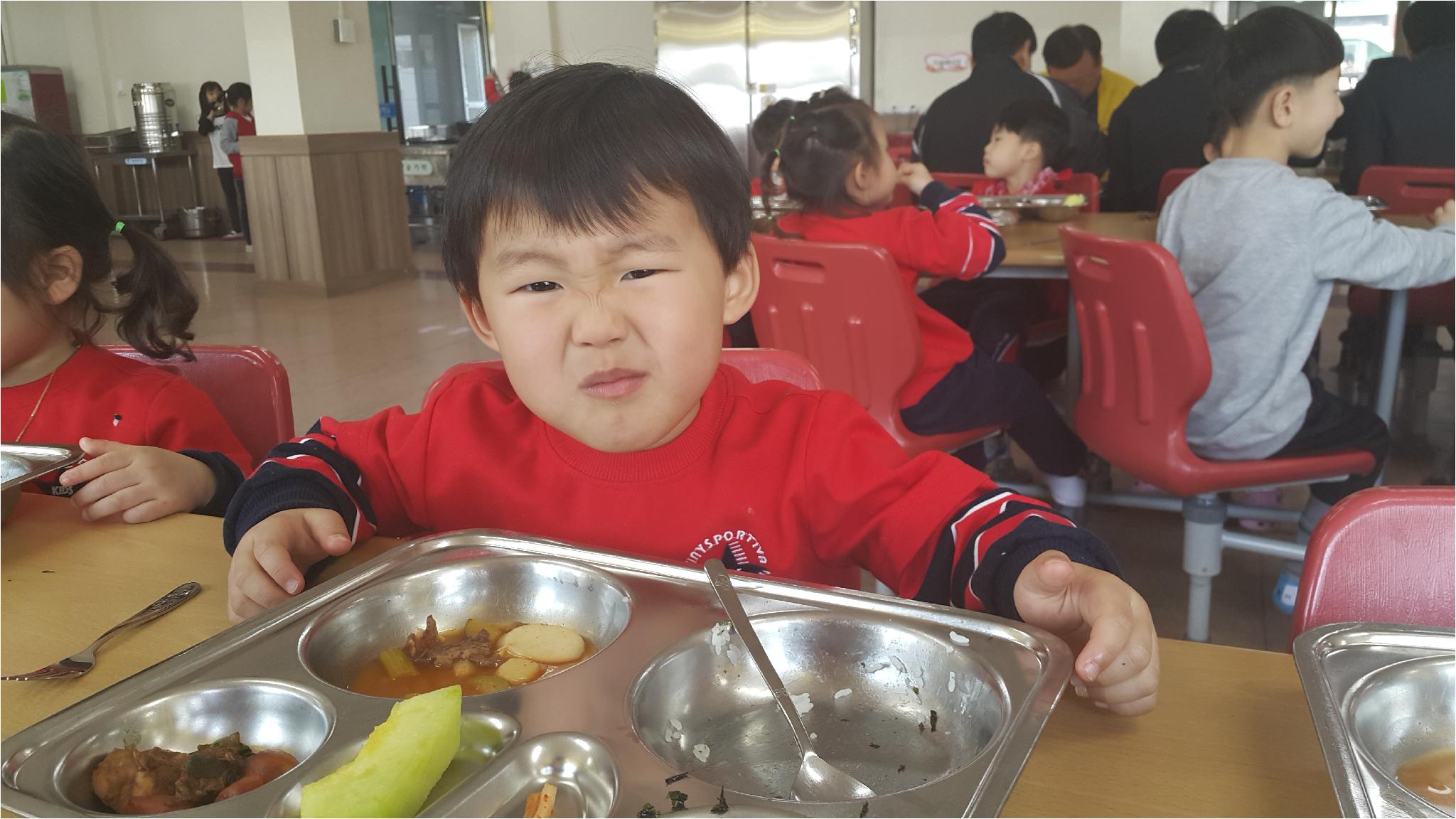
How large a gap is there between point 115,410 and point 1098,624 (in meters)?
1.43

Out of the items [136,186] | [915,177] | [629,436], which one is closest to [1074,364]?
[915,177]

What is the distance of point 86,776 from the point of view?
2.15 feet

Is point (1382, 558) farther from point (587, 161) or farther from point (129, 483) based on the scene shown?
point (129, 483)

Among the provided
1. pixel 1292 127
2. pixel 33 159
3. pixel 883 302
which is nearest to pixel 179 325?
pixel 33 159

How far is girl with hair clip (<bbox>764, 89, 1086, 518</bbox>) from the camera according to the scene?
2523mm

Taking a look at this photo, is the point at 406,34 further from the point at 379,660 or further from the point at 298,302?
the point at 379,660

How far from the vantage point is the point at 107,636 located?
87 centimetres

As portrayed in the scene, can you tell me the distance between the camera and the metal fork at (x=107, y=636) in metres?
0.80

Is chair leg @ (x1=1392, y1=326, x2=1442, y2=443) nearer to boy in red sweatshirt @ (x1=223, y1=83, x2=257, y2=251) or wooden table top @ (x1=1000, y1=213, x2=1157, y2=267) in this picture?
wooden table top @ (x1=1000, y1=213, x2=1157, y2=267)

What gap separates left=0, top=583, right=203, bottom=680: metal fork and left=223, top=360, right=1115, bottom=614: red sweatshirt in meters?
0.08

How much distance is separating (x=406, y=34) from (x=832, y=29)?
4.98 m

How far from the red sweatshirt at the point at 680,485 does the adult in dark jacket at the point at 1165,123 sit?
3837 mm

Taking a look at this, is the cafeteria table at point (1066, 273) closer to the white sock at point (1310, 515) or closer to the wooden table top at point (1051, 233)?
the wooden table top at point (1051, 233)

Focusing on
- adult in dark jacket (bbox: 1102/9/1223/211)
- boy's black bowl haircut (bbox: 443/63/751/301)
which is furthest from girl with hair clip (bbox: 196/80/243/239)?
boy's black bowl haircut (bbox: 443/63/751/301)
